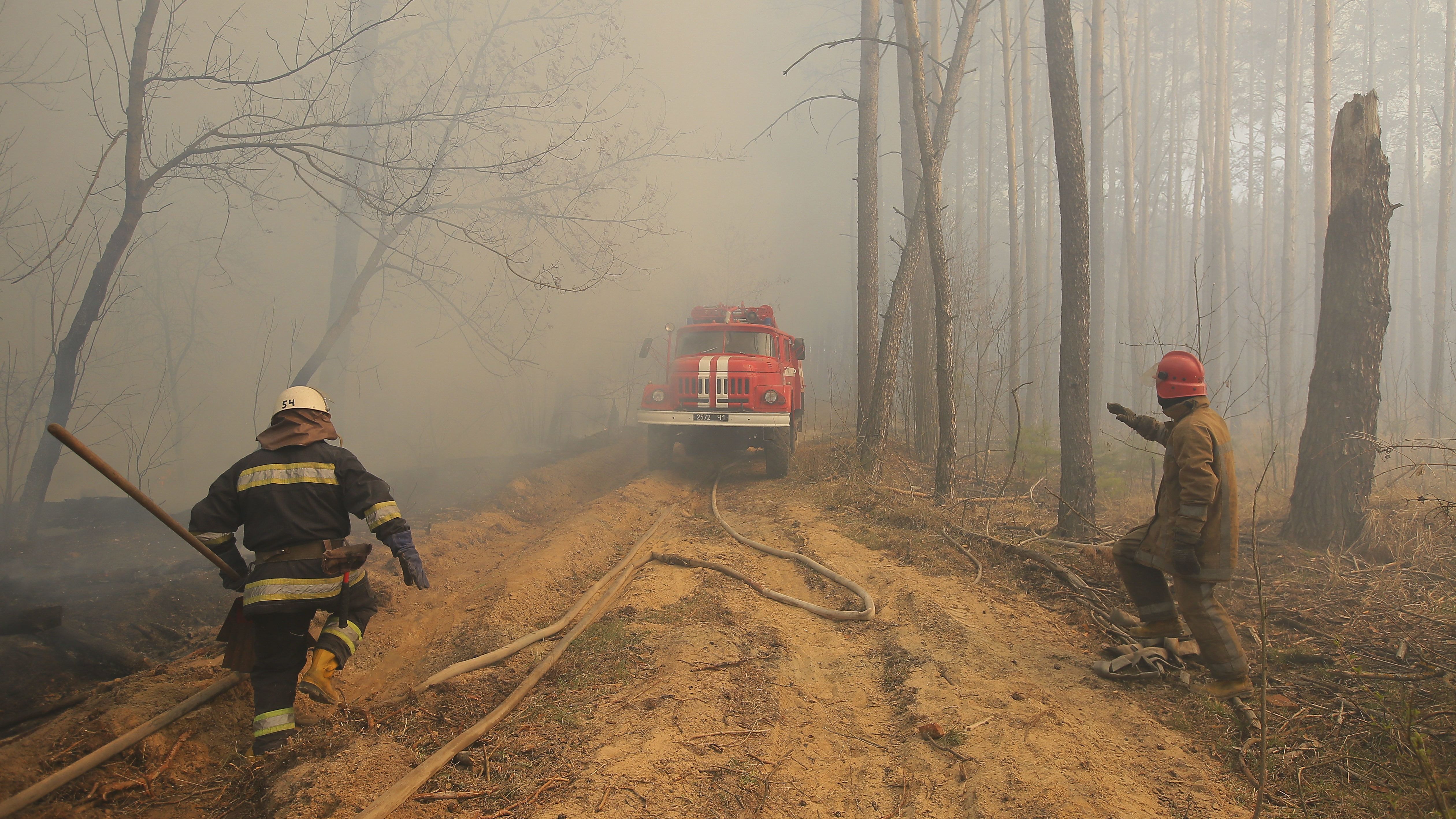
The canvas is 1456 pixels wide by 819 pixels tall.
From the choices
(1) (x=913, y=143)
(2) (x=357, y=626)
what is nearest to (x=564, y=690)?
(2) (x=357, y=626)

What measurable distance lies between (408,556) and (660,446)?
27.1ft

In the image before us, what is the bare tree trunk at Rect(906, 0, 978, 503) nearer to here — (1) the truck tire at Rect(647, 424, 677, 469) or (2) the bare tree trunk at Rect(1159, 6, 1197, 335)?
(1) the truck tire at Rect(647, 424, 677, 469)

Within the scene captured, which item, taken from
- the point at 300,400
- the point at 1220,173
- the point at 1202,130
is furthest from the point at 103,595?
the point at 1202,130

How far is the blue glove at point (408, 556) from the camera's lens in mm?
3463

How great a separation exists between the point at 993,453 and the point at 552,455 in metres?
9.08

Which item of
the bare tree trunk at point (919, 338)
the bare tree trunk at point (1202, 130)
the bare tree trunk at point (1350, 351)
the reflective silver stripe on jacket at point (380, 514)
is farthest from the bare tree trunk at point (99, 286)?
the bare tree trunk at point (1202, 130)

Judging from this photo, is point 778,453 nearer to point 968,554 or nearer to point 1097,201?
point 968,554

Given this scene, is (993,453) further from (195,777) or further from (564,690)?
(195,777)

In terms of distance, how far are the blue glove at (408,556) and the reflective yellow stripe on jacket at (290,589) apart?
0.35 meters

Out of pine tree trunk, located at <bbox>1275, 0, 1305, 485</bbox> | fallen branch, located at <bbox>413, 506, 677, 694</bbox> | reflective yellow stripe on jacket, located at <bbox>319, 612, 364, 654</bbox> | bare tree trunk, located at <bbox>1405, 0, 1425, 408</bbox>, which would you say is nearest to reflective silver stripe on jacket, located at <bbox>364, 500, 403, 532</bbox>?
reflective yellow stripe on jacket, located at <bbox>319, 612, 364, 654</bbox>

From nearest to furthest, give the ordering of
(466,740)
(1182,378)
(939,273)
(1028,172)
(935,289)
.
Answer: (466,740)
(1182,378)
(939,273)
(935,289)
(1028,172)

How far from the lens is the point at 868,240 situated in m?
10.7

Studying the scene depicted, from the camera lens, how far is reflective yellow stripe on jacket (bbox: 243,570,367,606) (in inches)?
131

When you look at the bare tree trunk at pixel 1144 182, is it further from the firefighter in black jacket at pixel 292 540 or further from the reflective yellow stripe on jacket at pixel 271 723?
the reflective yellow stripe on jacket at pixel 271 723
